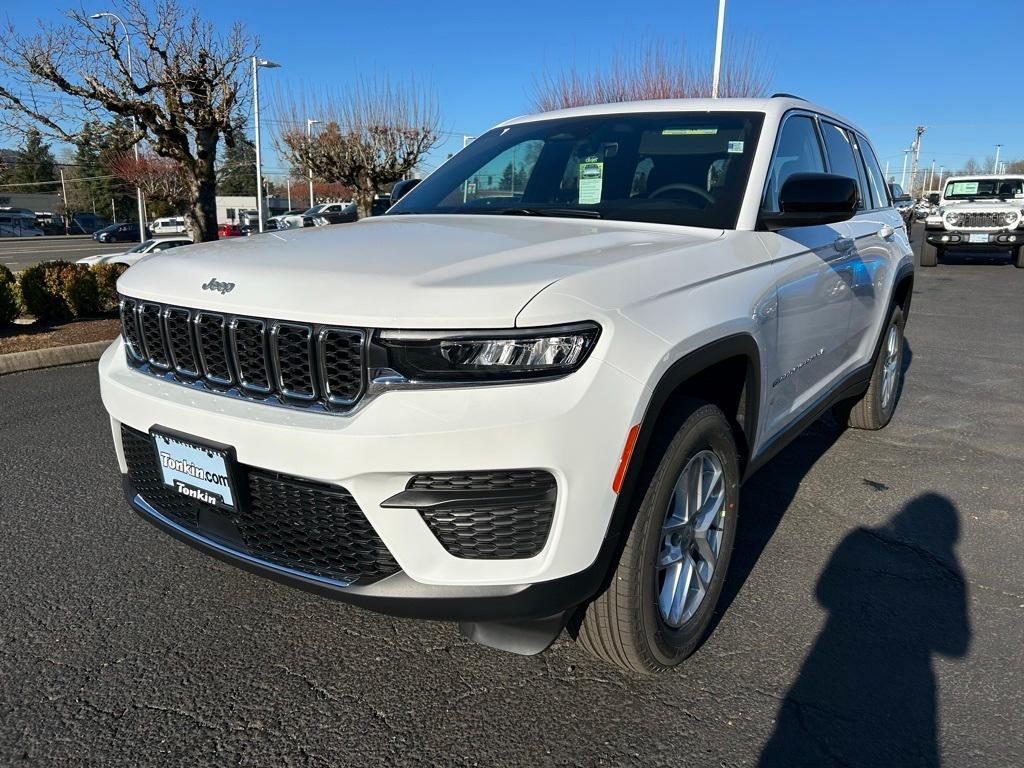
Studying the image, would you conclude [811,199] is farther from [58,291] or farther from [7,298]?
[58,291]

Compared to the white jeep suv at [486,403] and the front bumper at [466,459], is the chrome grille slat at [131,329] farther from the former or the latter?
the front bumper at [466,459]

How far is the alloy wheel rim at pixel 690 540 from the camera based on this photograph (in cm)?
232

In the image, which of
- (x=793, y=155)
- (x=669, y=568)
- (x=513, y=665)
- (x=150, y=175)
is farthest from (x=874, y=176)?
(x=150, y=175)

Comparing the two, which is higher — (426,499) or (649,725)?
(426,499)

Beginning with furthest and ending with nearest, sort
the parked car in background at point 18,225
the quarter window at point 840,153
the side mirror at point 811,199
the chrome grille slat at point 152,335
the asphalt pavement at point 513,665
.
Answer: the parked car in background at point 18,225 → the quarter window at point 840,153 → the side mirror at point 811,199 → the chrome grille slat at point 152,335 → the asphalt pavement at point 513,665

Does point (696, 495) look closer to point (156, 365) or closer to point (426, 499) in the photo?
point (426, 499)

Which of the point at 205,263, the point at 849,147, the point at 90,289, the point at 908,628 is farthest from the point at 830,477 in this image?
the point at 90,289

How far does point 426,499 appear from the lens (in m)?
1.84

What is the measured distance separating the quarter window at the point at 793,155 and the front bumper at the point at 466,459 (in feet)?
5.04

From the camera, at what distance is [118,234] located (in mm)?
49469

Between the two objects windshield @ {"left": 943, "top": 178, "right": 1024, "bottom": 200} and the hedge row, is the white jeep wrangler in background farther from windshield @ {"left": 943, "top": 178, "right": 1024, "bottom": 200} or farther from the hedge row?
the hedge row

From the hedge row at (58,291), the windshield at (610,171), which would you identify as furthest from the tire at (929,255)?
the windshield at (610,171)

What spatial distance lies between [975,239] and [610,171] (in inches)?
703

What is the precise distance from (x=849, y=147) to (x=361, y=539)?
376 cm
